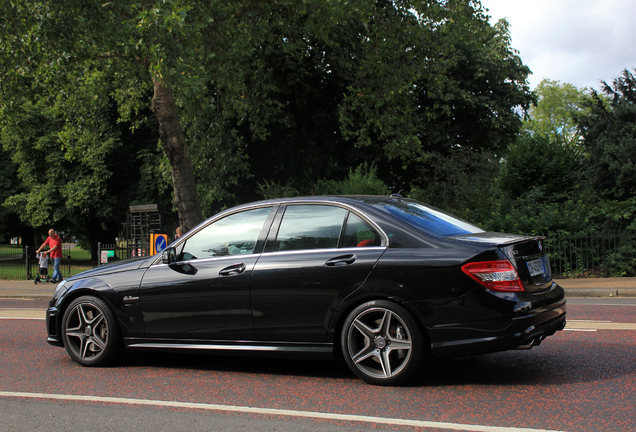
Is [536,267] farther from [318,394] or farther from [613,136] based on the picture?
[613,136]

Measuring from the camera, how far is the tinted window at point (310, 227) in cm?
543

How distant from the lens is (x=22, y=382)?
557cm

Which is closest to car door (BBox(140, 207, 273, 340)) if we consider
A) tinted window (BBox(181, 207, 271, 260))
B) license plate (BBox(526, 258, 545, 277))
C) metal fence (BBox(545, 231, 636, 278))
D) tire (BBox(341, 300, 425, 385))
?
tinted window (BBox(181, 207, 271, 260))

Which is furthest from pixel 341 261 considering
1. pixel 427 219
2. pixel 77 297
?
pixel 77 297

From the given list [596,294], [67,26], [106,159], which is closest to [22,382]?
[596,294]

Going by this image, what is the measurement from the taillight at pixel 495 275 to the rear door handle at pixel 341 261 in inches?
36.8

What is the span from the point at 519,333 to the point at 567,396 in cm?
56

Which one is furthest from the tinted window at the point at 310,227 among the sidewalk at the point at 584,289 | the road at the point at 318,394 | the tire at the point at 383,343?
the sidewalk at the point at 584,289

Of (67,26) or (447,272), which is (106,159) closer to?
(67,26)

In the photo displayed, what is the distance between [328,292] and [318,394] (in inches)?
32.7

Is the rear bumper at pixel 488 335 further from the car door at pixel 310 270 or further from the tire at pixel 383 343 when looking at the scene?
the car door at pixel 310 270

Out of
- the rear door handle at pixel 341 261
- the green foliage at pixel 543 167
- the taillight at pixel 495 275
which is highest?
the green foliage at pixel 543 167

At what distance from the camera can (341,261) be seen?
5.20m

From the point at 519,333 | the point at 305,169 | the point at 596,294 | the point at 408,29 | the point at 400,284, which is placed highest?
the point at 408,29
